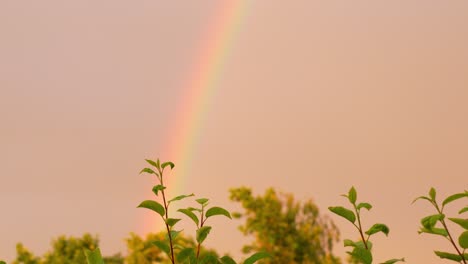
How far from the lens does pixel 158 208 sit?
214 centimetres

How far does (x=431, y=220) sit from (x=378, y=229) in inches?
7.5

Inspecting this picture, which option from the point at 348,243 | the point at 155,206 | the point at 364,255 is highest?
the point at 155,206

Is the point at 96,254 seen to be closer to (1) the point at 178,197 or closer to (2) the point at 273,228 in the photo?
(1) the point at 178,197

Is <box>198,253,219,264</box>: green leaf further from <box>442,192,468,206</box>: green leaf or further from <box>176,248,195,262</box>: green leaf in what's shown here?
<box>442,192,468,206</box>: green leaf

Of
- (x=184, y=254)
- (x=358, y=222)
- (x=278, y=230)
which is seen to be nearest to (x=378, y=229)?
(x=358, y=222)

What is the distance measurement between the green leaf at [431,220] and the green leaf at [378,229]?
0.55ft

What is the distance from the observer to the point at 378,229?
207 centimetres

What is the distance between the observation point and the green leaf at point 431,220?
80.4 inches

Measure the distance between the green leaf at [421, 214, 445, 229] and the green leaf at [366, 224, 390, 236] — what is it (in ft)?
0.55

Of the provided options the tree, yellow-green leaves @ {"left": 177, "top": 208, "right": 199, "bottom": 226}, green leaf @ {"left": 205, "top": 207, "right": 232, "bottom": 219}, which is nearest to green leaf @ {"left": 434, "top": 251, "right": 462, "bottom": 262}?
green leaf @ {"left": 205, "top": 207, "right": 232, "bottom": 219}

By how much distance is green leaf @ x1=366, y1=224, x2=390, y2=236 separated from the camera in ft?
6.68

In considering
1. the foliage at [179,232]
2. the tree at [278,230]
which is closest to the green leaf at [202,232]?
the foliage at [179,232]

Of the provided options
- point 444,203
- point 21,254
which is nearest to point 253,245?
point 21,254

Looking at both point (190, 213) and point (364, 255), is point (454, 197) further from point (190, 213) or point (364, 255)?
point (190, 213)
